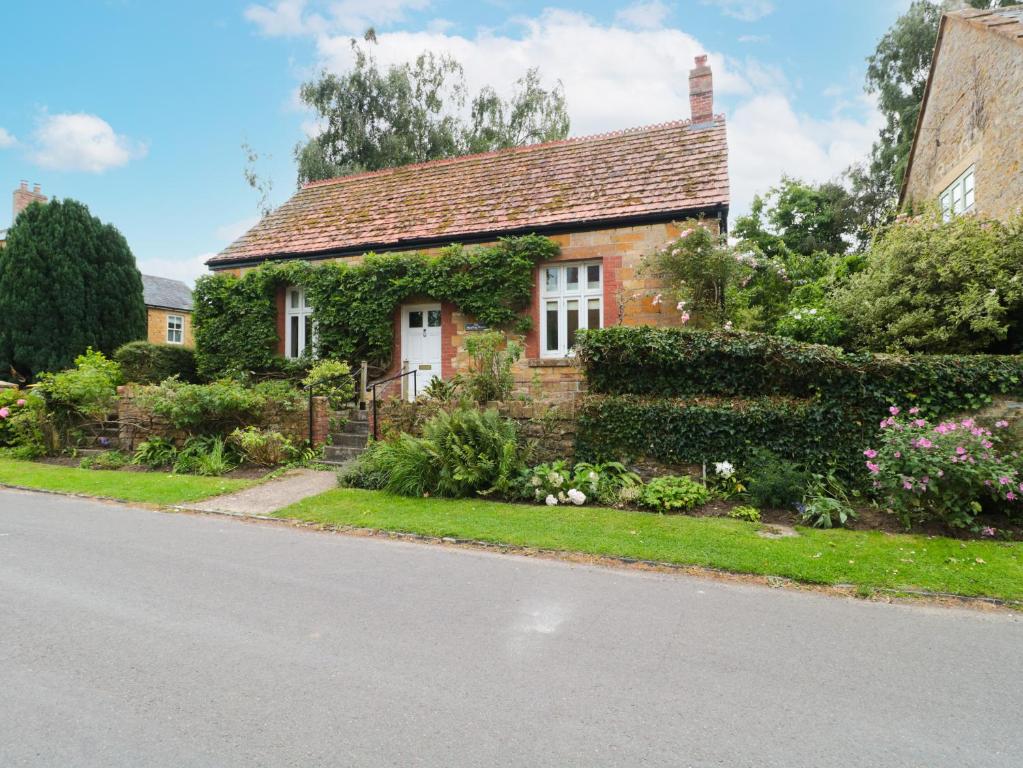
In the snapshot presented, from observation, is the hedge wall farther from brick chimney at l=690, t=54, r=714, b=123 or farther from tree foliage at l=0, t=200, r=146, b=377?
tree foliage at l=0, t=200, r=146, b=377

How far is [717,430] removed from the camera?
27.0 ft

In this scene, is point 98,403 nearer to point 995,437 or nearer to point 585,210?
point 585,210

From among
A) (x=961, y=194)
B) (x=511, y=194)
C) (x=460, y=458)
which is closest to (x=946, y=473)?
(x=460, y=458)

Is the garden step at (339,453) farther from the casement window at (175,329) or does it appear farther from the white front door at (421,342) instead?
the casement window at (175,329)

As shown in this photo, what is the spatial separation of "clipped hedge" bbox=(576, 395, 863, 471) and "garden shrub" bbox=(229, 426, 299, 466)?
5827mm

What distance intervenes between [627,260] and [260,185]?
2272cm

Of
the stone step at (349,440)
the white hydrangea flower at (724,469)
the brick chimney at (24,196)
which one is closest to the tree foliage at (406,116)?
the brick chimney at (24,196)

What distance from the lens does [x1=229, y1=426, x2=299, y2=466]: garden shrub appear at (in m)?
10.9

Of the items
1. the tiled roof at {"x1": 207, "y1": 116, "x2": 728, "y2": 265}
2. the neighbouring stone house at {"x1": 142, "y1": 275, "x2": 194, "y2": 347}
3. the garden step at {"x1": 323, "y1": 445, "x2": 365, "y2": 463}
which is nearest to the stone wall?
the garden step at {"x1": 323, "y1": 445, "x2": 365, "y2": 463}

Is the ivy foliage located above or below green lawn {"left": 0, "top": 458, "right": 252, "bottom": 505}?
above

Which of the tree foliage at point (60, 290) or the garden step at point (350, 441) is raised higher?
the tree foliage at point (60, 290)

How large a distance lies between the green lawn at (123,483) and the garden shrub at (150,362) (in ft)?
13.1

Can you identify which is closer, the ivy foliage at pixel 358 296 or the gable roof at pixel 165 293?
the ivy foliage at pixel 358 296

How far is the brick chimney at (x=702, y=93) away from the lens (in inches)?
597
